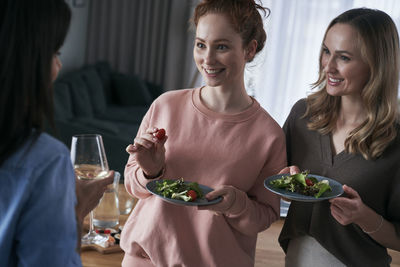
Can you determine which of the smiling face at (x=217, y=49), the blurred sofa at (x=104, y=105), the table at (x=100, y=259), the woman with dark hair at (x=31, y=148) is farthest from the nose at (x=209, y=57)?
the blurred sofa at (x=104, y=105)

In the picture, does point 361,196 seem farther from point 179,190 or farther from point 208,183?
point 179,190

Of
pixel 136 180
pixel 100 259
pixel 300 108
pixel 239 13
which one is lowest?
pixel 100 259

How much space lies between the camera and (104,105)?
615 cm

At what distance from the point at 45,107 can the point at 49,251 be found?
0.82 ft

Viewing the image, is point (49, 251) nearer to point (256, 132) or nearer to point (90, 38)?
point (256, 132)

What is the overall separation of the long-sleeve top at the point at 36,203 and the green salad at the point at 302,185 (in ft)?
2.23

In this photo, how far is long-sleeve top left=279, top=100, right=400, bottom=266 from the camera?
144 cm

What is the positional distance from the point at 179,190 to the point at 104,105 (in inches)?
198

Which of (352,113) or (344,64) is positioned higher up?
(344,64)

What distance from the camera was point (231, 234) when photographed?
1.41 m

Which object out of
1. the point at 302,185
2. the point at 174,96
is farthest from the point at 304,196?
the point at 174,96

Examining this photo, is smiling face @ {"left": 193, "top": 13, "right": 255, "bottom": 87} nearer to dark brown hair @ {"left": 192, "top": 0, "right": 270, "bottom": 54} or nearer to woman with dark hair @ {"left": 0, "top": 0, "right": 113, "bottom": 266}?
dark brown hair @ {"left": 192, "top": 0, "right": 270, "bottom": 54}

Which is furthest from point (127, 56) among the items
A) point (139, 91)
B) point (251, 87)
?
point (251, 87)

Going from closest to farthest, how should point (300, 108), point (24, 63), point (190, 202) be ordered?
point (24, 63), point (190, 202), point (300, 108)
